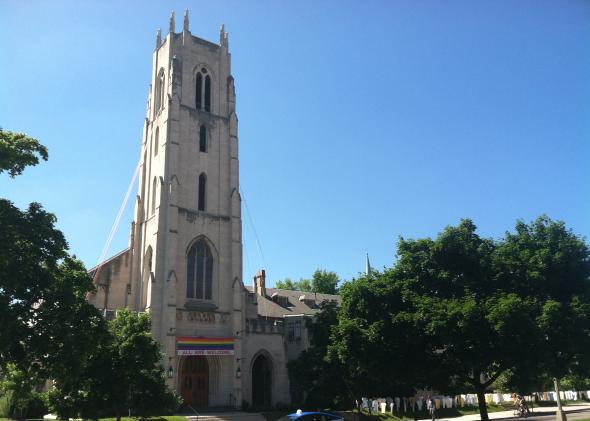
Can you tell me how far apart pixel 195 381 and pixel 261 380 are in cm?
679

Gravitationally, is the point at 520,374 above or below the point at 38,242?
below

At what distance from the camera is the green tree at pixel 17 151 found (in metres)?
19.6

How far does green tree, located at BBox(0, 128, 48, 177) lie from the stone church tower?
21804 mm

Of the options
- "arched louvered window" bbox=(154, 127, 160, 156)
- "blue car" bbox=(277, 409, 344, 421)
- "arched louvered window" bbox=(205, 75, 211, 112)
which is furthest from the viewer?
"arched louvered window" bbox=(205, 75, 211, 112)

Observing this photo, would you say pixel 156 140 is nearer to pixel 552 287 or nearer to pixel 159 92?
pixel 159 92

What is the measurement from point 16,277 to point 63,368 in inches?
155

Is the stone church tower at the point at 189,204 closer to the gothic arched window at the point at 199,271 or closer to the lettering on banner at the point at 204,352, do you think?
the gothic arched window at the point at 199,271

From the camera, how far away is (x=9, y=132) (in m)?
20.6

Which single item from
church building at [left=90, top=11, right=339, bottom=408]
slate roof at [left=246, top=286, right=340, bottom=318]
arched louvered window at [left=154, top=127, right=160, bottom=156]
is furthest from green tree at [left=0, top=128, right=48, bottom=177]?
slate roof at [left=246, top=286, right=340, bottom=318]

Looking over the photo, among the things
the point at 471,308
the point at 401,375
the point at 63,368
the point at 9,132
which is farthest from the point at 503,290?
the point at 9,132

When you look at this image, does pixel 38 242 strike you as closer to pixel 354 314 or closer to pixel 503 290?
pixel 354 314

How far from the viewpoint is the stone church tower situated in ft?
139

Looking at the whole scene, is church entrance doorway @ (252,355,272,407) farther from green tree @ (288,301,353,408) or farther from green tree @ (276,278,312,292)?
green tree @ (276,278,312,292)

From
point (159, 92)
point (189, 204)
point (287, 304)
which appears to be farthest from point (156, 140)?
point (287, 304)
